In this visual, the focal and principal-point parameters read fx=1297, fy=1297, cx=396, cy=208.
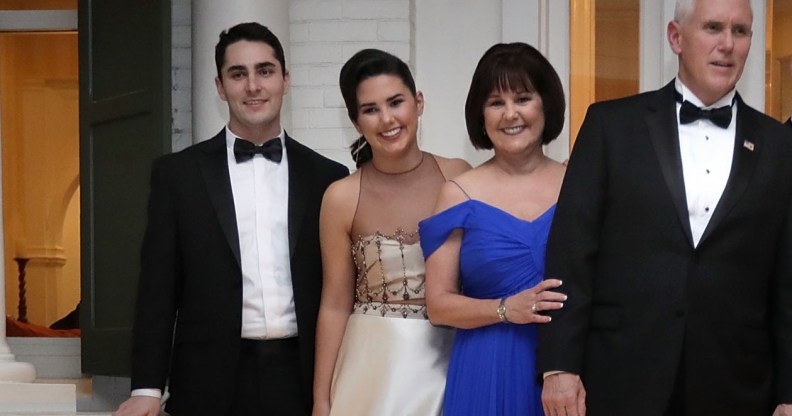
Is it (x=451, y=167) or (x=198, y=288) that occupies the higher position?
(x=451, y=167)

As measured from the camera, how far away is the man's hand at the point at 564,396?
2.71m

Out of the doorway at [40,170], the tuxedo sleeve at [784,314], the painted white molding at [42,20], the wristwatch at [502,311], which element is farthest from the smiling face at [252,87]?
the doorway at [40,170]

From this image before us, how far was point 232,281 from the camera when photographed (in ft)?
10.9

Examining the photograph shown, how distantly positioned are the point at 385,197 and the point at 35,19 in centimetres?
371

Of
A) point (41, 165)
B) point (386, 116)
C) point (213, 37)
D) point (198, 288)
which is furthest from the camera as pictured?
point (41, 165)

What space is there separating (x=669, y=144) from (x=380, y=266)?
0.81 m

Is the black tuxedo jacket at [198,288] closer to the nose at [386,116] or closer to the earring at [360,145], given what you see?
the earring at [360,145]

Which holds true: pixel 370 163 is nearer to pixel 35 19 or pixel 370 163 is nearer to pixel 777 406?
pixel 777 406

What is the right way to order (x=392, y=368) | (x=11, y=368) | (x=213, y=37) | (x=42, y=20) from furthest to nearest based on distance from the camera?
1. (x=42, y=20)
2. (x=11, y=368)
3. (x=213, y=37)
4. (x=392, y=368)

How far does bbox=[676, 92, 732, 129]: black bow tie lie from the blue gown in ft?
1.33

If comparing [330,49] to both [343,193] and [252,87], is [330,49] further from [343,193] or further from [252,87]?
[343,193]

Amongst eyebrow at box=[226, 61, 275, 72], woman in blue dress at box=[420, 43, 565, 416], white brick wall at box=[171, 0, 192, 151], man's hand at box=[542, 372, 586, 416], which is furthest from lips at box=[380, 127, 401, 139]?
white brick wall at box=[171, 0, 192, 151]

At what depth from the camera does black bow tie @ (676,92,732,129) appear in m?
2.79

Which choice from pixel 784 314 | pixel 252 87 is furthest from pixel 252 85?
pixel 784 314
